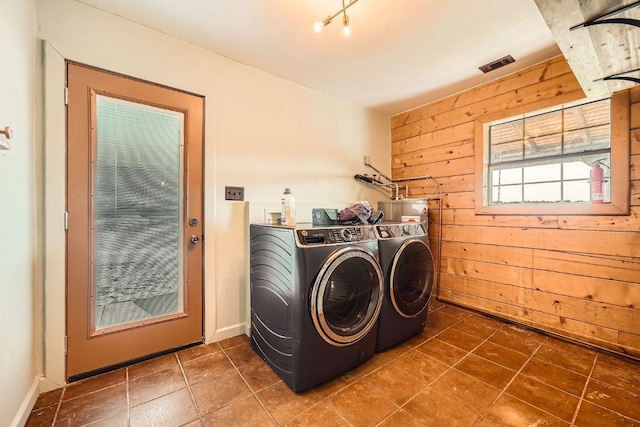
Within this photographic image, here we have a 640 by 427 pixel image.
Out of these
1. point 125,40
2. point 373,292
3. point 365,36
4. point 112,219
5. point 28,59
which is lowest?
point 373,292

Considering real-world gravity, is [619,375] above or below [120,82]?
below

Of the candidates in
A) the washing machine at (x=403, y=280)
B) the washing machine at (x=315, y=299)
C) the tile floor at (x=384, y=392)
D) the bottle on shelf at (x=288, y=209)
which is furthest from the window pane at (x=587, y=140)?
the bottle on shelf at (x=288, y=209)

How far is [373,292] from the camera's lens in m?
1.73

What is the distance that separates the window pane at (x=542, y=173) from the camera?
86.9 inches

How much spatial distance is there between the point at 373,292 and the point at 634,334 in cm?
187

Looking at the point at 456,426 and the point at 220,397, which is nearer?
the point at 456,426

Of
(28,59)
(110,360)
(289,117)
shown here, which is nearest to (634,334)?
(289,117)

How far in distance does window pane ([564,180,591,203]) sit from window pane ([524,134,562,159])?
292mm

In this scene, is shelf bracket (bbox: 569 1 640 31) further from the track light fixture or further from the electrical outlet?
the electrical outlet

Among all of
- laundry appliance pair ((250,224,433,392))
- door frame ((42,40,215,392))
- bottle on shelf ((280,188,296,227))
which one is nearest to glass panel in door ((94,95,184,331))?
door frame ((42,40,215,392))

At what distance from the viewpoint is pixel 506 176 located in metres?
2.50

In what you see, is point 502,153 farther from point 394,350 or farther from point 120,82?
point 120,82

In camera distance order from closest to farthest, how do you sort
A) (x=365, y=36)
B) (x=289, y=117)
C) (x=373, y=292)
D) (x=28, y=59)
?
1. (x=28, y=59)
2. (x=373, y=292)
3. (x=365, y=36)
4. (x=289, y=117)

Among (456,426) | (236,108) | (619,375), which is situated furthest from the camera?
(236,108)
